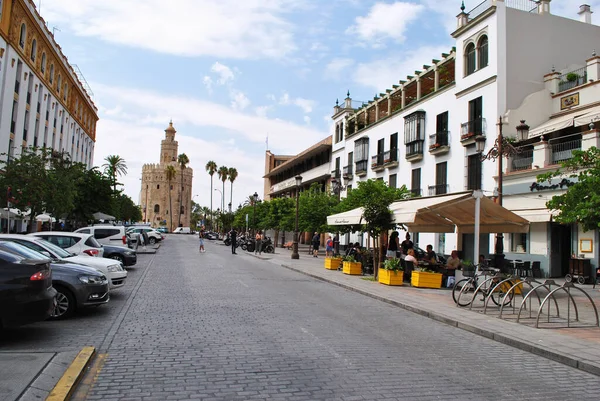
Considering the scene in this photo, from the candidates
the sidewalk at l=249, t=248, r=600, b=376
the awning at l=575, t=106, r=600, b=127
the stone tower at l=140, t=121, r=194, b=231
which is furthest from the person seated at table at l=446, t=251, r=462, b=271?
the stone tower at l=140, t=121, r=194, b=231

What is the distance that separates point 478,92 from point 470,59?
2.55m

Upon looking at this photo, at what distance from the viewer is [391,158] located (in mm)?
35969

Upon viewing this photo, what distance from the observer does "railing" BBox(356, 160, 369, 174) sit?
4072 centimetres

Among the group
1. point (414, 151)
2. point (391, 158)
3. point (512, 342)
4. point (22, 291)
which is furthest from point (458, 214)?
point (391, 158)

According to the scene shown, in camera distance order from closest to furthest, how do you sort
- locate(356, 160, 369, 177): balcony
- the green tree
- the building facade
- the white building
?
the green tree → the white building → the building facade → locate(356, 160, 369, 177): balcony

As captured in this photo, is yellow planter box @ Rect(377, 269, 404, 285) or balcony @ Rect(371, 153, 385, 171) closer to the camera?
yellow planter box @ Rect(377, 269, 404, 285)

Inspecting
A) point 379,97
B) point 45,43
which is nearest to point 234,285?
point 379,97

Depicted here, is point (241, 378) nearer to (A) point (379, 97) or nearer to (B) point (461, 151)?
(B) point (461, 151)

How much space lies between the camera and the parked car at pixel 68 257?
10.3 metres

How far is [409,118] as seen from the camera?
3334 cm

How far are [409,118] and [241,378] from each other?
3000 centimetres

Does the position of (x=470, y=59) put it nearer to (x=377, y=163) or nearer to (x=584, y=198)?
(x=377, y=163)

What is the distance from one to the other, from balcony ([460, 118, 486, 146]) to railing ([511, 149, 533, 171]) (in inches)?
102

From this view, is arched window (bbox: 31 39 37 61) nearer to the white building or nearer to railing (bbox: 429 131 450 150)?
the white building
